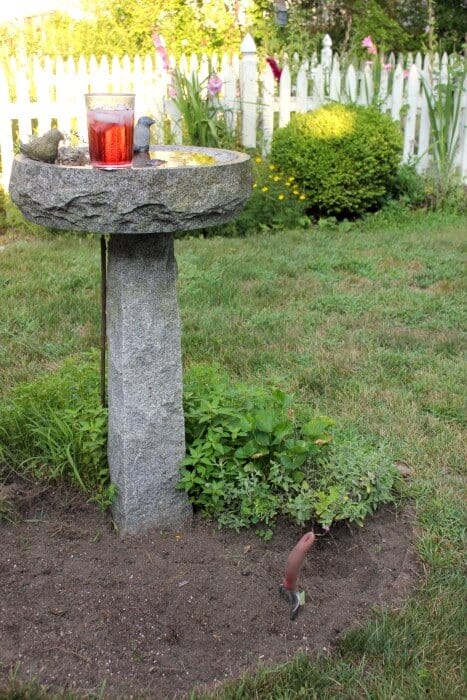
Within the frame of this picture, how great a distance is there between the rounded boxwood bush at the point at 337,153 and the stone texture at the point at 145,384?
5216mm

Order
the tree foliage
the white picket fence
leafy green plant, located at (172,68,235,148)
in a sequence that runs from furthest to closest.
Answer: the tree foliage
the white picket fence
leafy green plant, located at (172,68,235,148)

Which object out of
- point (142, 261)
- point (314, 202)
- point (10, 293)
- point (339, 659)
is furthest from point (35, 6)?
point (339, 659)

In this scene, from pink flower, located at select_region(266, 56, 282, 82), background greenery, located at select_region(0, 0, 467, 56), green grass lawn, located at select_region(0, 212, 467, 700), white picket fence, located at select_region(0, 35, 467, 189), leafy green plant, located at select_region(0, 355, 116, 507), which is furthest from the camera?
background greenery, located at select_region(0, 0, 467, 56)

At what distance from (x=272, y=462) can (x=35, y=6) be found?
12.8 m

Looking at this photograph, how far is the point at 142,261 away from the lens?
2.45 m

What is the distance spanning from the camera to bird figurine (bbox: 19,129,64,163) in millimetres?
2424

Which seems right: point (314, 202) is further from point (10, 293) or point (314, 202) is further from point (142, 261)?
point (142, 261)

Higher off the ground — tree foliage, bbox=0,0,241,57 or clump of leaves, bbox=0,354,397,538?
tree foliage, bbox=0,0,241,57

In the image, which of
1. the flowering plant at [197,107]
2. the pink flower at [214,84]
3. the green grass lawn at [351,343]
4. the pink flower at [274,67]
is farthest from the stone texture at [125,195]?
the pink flower at [274,67]

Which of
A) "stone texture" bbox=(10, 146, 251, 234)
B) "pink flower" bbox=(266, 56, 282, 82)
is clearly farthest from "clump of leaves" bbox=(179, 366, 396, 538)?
"pink flower" bbox=(266, 56, 282, 82)

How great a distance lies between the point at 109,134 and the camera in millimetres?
2330

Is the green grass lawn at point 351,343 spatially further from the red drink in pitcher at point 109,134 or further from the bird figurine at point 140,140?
the red drink in pitcher at point 109,134

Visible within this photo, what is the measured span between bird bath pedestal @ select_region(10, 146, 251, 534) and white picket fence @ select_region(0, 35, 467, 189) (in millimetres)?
5185

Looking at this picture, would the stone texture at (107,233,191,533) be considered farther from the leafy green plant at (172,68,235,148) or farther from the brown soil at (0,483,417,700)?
the leafy green plant at (172,68,235,148)
